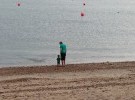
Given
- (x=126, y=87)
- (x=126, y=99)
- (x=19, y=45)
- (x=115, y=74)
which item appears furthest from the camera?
(x=19, y=45)

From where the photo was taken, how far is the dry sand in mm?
15773

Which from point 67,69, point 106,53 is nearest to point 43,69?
point 67,69

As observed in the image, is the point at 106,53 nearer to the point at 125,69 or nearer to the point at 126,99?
the point at 125,69

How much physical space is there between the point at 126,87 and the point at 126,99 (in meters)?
2.45

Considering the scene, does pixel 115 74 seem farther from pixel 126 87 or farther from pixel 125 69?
pixel 126 87

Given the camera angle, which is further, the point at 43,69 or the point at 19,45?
the point at 19,45

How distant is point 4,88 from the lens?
17812 millimetres

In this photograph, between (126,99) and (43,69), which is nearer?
(126,99)

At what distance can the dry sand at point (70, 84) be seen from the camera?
51.8 feet

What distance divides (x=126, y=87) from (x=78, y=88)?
6.43 feet

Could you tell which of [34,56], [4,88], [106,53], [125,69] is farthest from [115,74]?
[106,53]

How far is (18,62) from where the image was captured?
33.2 m

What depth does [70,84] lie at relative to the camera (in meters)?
18.6

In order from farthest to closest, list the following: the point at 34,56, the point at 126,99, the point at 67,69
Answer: the point at 34,56
the point at 67,69
the point at 126,99
